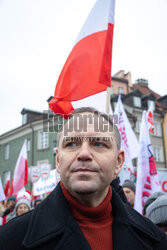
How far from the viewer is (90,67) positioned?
11.3 ft

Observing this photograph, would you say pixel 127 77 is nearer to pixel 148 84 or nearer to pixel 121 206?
pixel 148 84

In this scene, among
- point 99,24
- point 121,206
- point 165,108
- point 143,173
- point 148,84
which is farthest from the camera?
point 148,84

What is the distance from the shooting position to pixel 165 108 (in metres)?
31.5

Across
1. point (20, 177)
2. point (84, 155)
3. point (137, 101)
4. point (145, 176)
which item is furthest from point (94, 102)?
point (137, 101)

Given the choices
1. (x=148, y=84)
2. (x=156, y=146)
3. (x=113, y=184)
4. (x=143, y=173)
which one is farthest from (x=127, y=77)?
(x=113, y=184)

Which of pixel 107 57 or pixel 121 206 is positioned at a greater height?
pixel 107 57

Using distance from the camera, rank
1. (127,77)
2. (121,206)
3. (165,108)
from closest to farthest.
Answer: (121,206), (165,108), (127,77)

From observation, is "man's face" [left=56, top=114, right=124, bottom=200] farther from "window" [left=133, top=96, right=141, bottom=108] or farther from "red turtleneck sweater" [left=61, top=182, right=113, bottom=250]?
"window" [left=133, top=96, right=141, bottom=108]

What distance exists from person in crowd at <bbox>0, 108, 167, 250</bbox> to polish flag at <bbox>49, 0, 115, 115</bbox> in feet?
5.35

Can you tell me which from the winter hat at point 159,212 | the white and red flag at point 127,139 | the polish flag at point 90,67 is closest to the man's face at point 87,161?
the winter hat at point 159,212

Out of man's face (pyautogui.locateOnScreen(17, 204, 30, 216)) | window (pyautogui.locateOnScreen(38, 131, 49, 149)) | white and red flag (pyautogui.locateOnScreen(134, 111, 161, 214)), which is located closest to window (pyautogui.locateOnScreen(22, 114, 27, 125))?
window (pyautogui.locateOnScreen(38, 131, 49, 149))

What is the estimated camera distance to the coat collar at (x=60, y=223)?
4.27 ft

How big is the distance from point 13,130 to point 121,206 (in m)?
28.8

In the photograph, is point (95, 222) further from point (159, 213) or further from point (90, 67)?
point (90, 67)
